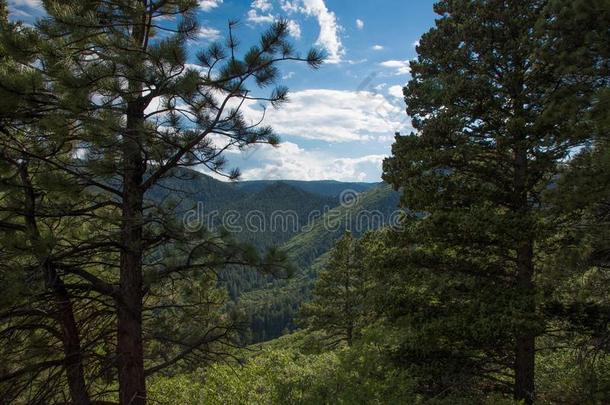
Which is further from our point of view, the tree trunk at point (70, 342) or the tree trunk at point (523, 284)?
the tree trunk at point (523, 284)

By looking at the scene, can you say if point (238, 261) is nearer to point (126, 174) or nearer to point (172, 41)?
point (126, 174)

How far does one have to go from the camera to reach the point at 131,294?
6.21 m

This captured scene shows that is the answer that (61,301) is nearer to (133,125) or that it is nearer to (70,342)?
(70,342)

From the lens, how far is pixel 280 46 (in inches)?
236

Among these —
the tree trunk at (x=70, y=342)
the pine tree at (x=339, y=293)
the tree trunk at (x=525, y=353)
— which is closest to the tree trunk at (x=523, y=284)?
the tree trunk at (x=525, y=353)

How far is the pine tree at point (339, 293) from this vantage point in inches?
1024

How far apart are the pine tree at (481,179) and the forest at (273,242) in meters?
0.05

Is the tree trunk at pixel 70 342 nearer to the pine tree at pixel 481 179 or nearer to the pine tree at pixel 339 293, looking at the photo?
the pine tree at pixel 481 179

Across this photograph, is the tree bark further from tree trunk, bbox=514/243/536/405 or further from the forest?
tree trunk, bbox=514/243/536/405

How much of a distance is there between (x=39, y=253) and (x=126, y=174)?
5.30ft

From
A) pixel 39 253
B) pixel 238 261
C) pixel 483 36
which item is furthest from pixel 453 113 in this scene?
pixel 39 253

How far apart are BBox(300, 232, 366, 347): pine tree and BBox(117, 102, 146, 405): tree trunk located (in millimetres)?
20610

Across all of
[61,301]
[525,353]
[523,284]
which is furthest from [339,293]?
[61,301]

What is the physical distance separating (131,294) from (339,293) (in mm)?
21245
